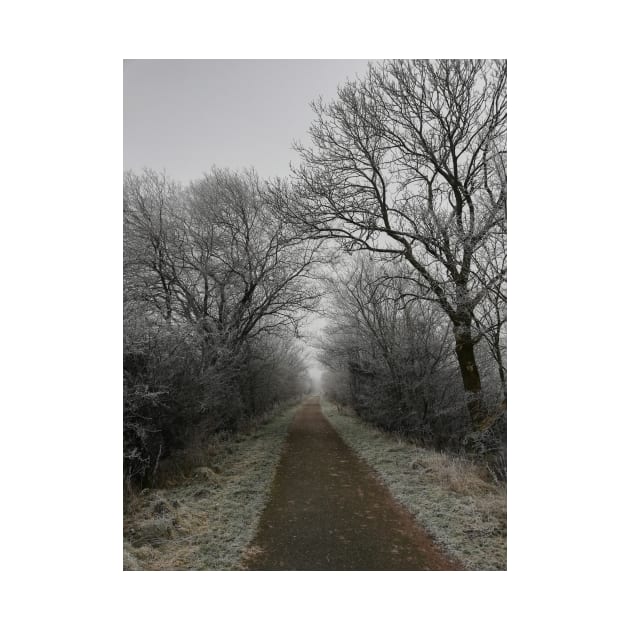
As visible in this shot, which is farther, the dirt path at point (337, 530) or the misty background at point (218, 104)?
the misty background at point (218, 104)

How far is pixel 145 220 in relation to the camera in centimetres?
865

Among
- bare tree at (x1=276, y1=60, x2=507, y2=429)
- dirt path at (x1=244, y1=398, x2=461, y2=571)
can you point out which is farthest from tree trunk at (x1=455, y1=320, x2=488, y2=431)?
dirt path at (x1=244, y1=398, x2=461, y2=571)

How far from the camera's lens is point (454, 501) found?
4.21 metres

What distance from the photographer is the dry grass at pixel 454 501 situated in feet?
10.3

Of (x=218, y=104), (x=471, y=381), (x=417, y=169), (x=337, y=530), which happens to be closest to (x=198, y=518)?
(x=337, y=530)

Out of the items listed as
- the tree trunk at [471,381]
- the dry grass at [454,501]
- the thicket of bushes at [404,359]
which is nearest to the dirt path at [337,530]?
the dry grass at [454,501]

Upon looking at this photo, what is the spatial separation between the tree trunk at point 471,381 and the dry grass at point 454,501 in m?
0.83

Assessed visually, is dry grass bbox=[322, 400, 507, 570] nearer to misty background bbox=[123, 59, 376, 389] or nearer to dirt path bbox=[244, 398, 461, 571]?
dirt path bbox=[244, 398, 461, 571]

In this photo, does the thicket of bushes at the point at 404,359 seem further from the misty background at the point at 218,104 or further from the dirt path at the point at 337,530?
the misty background at the point at 218,104

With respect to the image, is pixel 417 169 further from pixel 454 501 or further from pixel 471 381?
pixel 454 501

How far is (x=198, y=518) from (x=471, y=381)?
5143mm

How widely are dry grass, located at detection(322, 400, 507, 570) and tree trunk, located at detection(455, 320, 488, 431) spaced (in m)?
0.83

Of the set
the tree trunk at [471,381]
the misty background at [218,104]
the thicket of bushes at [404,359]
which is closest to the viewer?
the misty background at [218,104]
